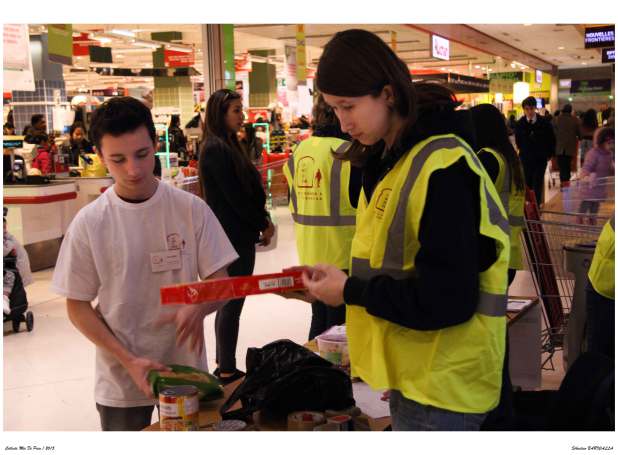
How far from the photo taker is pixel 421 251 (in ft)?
5.04

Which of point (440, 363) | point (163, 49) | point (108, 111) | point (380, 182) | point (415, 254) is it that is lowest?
point (440, 363)

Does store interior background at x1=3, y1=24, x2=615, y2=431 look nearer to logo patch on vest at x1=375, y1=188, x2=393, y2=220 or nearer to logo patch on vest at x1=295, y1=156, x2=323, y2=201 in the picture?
logo patch on vest at x1=375, y1=188, x2=393, y2=220

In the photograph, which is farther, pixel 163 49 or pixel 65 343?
pixel 163 49

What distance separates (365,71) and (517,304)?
2600mm

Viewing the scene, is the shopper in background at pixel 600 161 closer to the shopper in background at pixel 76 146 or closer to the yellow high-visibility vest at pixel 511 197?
the yellow high-visibility vest at pixel 511 197

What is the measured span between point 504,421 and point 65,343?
4.77 m

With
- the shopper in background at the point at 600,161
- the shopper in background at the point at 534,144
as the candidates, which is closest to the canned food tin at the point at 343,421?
the shopper in background at the point at 600,161

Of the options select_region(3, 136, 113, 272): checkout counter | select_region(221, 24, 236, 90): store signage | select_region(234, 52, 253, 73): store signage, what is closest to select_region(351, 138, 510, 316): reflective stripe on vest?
select_region(221, 24, 236, 90): store signage

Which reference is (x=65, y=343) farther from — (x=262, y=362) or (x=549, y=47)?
(x=549, y=47)

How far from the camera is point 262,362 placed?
7.99ft

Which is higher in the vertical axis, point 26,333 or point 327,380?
point 327,380

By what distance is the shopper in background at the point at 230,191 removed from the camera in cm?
461

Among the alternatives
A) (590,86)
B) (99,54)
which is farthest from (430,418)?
(590,86)

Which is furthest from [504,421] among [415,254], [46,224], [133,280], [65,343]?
[46,224]
